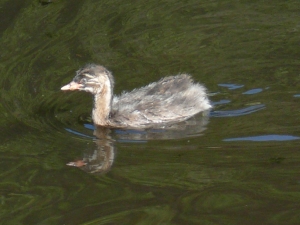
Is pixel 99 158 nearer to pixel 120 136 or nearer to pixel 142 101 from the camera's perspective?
pixel 120 136

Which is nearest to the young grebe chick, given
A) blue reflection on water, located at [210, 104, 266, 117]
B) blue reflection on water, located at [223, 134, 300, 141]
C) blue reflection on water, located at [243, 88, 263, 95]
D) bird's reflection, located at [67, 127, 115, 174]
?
blue reflection on water, located at [210, 104, 266, 117]

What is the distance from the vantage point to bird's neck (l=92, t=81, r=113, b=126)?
8.07 meters

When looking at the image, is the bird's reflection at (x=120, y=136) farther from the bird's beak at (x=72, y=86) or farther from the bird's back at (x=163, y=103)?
the bird's beak at (x=72, y=86)

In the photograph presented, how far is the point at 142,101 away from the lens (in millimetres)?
8227

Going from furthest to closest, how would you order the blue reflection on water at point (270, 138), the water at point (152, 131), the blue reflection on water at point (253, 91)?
the blue reflection on water at point (253, 91) → the blue reflection on water at point (270, 138) → the water at point (152, 131)

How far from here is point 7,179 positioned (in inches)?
242

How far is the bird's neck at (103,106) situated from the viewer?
8.07m

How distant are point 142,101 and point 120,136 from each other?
0.77 m

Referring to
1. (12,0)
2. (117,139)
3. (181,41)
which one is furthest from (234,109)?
(12,0)

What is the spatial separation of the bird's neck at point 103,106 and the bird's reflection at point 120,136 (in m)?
0.14

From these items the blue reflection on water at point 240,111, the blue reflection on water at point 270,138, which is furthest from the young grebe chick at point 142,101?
the blue reflection on water at point 270,138

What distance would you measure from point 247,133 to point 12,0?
5.55m

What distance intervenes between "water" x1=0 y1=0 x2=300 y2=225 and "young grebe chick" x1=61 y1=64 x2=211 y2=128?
25 centimetres

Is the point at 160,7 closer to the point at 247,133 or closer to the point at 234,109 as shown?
the point at 234,109
